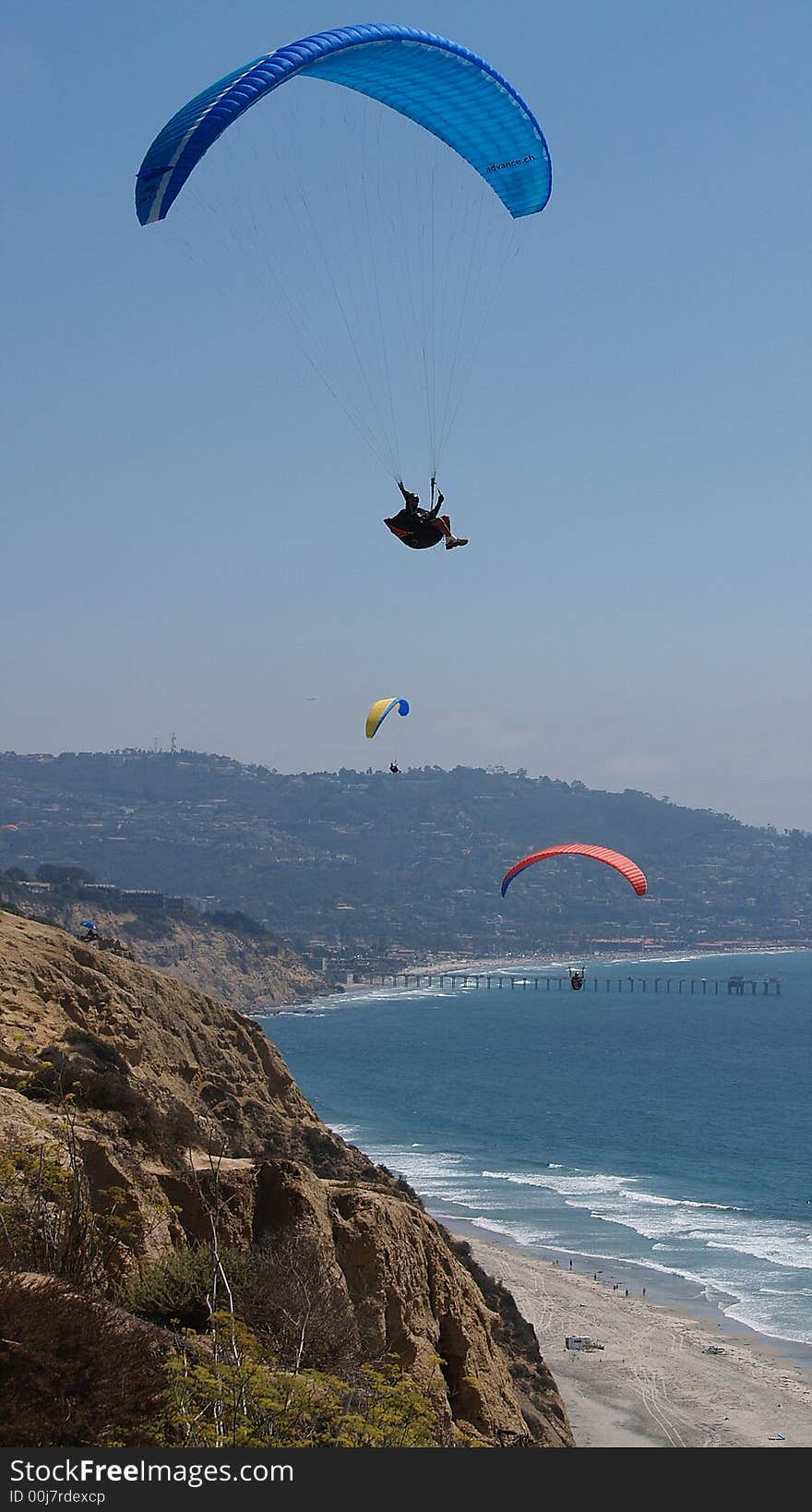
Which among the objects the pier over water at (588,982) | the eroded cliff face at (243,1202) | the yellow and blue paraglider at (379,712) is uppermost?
the yellow and blue paraglider at (379,712)

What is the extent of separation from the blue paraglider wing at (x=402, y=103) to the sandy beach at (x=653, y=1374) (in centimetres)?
2403

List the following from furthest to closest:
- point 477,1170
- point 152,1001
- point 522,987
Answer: point 522,987, point 477,1170, point 152,1001

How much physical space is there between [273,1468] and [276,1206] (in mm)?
8943

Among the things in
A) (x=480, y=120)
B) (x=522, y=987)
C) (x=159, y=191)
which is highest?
(x=480, y=120)

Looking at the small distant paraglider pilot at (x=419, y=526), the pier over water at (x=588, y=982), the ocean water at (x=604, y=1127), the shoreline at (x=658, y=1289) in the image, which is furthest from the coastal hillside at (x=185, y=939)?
the small distant paraglider pilot at (x=419, y=526)

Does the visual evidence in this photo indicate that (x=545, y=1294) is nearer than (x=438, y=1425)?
No

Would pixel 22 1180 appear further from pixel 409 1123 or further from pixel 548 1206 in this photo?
pixel 409 1123

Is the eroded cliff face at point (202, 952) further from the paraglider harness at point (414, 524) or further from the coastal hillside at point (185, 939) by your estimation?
the paraglider harness at point (414, 524)

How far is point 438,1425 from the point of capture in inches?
528

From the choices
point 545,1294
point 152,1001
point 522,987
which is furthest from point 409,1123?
point 522,987

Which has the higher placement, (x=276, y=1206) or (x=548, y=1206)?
(x=276, y=1206)

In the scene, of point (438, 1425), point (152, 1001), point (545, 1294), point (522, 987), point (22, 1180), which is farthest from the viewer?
point (522, 987)

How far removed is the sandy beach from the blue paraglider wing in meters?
24.0

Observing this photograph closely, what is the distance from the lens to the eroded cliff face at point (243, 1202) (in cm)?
1528
